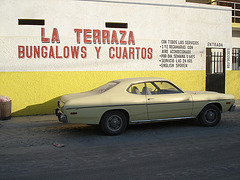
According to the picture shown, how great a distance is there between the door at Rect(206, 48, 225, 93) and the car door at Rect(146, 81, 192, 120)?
577 centimetres

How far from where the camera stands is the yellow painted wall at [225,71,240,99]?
1265 cm

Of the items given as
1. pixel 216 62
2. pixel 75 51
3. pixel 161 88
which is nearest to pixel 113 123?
pixel 161 88

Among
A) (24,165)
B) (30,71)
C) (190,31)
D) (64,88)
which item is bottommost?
(24,165)

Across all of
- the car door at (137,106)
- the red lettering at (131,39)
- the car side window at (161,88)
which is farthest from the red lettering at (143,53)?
the car door at (137,106)

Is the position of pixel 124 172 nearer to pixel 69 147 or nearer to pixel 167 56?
pixel 69 147

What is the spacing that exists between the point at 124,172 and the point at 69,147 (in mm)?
1852

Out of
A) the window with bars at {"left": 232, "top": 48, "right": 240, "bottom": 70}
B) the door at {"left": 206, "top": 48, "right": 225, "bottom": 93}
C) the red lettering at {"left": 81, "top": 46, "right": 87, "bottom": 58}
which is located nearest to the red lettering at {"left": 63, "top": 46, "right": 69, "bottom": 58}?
the red lettering at {"left": 81, "top": 46, "right": 87, "bottom": 58}

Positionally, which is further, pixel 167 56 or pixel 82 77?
pixel 167 56

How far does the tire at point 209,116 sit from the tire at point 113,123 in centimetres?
217

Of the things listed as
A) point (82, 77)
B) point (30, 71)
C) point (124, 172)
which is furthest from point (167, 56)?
point (124, 172)

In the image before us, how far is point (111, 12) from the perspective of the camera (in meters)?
10.4

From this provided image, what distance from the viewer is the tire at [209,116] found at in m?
7.14

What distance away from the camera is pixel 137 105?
6.46 m

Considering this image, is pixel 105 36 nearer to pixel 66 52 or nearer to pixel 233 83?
pixel 66 52
